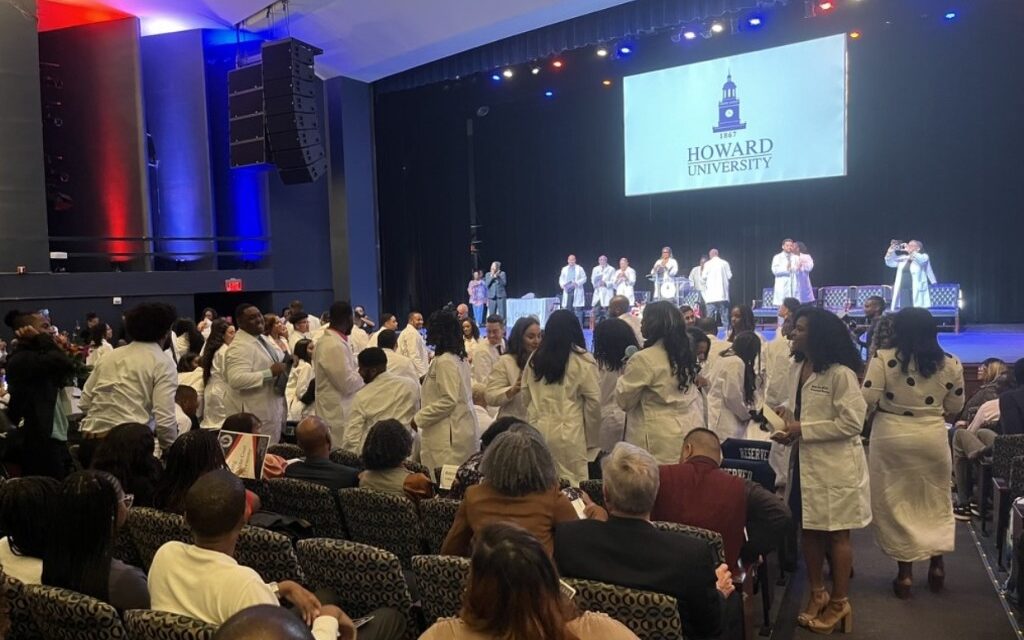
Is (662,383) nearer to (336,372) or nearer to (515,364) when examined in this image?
(515,364)

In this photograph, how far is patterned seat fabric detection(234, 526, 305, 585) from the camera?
A: 2.52 metres

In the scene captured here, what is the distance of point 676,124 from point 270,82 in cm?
670

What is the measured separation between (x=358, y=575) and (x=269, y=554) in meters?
0.31

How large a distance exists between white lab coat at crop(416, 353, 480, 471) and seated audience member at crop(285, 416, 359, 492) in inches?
34.5

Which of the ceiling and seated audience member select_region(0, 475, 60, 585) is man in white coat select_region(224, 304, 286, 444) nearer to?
seated audience member select_region(0, 475, 60, 585)

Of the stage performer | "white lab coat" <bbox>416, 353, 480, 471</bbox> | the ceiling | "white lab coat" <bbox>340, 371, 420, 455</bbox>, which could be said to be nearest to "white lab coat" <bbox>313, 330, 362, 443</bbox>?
"white lab coat" <bbox>340, 371, 420, 455</bbox>

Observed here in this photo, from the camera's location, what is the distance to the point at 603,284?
1465cm

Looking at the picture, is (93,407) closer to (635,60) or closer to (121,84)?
(121,84)

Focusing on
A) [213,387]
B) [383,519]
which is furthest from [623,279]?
[383,519]

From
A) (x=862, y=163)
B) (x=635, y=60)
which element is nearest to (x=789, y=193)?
(x=862, y=163)

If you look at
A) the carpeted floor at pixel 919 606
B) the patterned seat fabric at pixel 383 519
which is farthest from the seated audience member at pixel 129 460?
the carpeted floor at pixel 919 606

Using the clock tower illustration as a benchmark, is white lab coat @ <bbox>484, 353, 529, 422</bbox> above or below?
below

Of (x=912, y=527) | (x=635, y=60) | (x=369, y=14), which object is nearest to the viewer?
(x=912, y=527)

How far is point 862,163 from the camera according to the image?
13531 mm
